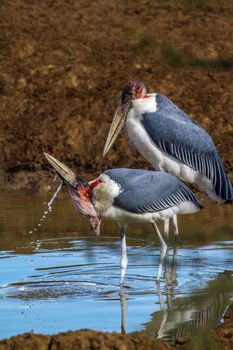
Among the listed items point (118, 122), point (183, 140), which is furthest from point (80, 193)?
point (183, 140)

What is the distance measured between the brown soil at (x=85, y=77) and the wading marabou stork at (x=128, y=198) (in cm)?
436

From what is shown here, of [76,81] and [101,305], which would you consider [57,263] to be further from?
[76,81]

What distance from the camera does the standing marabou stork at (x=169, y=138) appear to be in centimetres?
782

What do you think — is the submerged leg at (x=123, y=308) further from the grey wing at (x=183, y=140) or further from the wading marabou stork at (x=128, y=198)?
the grey wing at (x=183, y=140)

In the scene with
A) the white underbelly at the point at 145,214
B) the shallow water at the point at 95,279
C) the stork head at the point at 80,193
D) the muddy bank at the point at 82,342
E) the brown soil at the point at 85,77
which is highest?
the muddy bank at the point at 82,342

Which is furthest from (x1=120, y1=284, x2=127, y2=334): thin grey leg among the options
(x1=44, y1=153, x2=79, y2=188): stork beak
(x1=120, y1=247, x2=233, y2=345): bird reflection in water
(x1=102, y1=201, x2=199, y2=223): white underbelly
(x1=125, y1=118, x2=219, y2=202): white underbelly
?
(x1=125, y1=118, x2=219, y2=202): white underbelly

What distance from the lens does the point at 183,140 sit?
26.0ft

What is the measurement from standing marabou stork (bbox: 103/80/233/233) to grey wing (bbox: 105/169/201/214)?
4.22ft

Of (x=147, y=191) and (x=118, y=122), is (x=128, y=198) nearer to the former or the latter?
(x=147, y=191)

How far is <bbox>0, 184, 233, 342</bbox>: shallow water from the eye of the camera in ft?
17.3

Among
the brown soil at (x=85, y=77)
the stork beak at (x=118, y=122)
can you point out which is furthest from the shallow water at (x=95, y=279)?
the brown soil at (x=85, y=77)

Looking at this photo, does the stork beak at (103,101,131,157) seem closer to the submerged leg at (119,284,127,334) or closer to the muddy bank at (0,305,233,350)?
the submerged leg at (119,284,127,334)

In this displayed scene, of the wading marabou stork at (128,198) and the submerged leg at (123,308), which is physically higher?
the wading marabou stork at (128,198)

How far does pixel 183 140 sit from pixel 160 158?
0.21 m
